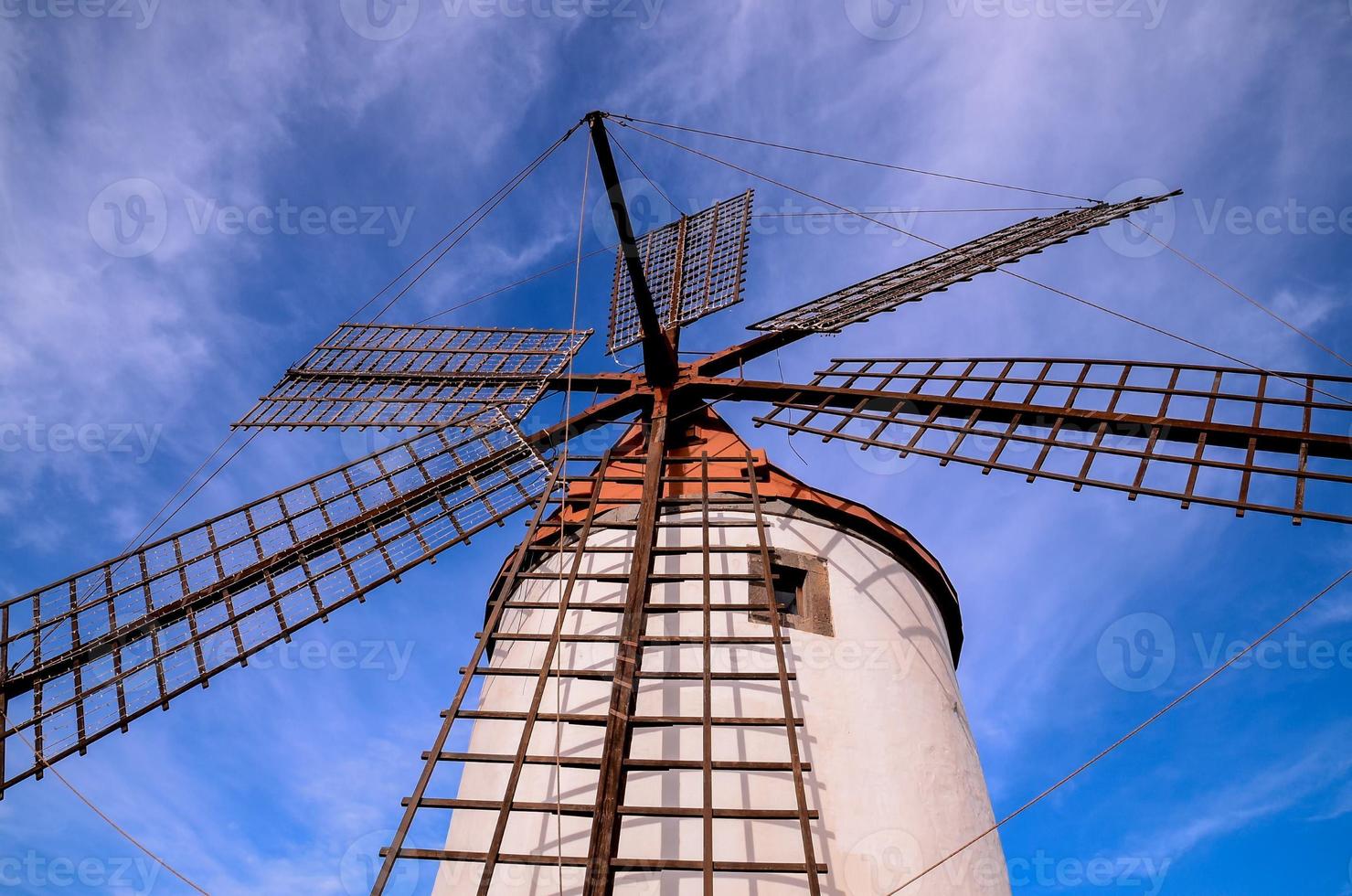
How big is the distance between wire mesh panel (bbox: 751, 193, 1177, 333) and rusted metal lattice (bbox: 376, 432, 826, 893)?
2030 mm

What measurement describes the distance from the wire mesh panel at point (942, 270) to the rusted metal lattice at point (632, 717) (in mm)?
2030

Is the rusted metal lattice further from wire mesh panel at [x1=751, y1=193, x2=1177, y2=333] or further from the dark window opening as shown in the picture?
wire mesh panel at [x1=751, y1=193, x2=1177, y2=333]

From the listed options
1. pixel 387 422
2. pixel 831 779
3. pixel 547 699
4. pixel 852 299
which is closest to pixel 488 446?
pixel 387 422

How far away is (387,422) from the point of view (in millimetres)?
8008

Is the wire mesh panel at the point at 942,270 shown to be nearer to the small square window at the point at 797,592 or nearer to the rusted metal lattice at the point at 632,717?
the rusted metal lattice at the point at 632,717

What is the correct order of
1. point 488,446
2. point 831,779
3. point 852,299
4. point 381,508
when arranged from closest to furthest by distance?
point 831,779
point 381,508
point 488,446
point 852,299

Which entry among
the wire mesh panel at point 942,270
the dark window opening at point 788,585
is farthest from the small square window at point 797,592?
the wire mesh panel at point 942,270

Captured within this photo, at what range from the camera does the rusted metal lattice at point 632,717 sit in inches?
158

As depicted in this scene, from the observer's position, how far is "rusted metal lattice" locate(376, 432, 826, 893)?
13.1 ft

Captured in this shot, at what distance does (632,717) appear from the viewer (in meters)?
4.27

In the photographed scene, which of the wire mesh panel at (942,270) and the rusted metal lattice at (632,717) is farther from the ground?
the wire mesh panel at (942,270)

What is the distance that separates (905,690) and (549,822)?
2.44 m

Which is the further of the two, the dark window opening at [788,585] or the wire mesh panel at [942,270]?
the wire mesh panel at [942,270]

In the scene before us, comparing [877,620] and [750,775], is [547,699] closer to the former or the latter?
[750,775]
